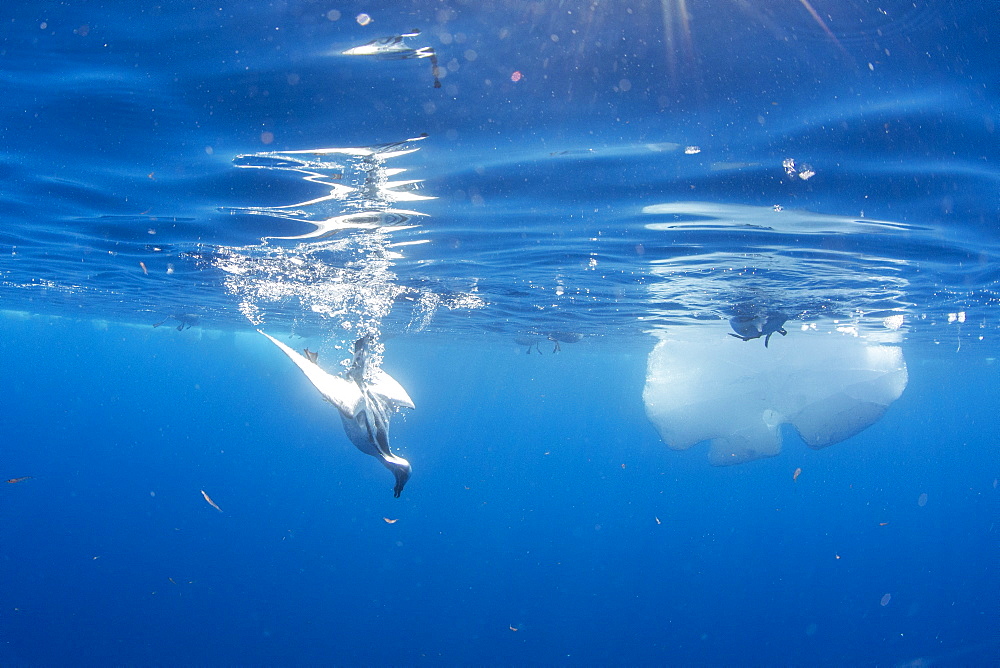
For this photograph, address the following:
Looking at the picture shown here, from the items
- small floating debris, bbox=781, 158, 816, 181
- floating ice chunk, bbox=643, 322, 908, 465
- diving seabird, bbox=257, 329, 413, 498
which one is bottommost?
floating ice chunk, bbox=643, 322, 908, 465

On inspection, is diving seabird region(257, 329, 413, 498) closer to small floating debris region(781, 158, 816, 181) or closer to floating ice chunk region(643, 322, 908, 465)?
small floating debris region(781, 158, 816, 181)

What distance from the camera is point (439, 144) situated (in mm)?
5973

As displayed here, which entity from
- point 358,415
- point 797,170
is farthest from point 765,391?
point 358,415

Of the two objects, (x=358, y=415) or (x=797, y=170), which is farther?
(x=797, y=170)

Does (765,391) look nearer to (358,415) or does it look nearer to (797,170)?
(797,170)

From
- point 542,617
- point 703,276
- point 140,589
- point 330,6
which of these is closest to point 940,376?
point 542,617

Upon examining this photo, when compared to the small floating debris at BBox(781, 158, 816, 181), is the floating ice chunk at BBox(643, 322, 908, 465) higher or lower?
lower

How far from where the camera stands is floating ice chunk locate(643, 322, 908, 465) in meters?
16.0

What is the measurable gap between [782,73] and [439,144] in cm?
347

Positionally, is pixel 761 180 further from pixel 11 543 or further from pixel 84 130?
pixel 11 543

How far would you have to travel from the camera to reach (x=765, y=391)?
16984 mm

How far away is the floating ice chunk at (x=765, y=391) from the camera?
15984 mm

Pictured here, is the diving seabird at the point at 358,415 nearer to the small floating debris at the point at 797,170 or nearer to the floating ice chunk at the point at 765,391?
the small floating debris at the point at 797,170

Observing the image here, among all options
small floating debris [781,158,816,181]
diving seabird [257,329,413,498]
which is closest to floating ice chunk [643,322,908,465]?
small floating debris [781,158,816,181]
